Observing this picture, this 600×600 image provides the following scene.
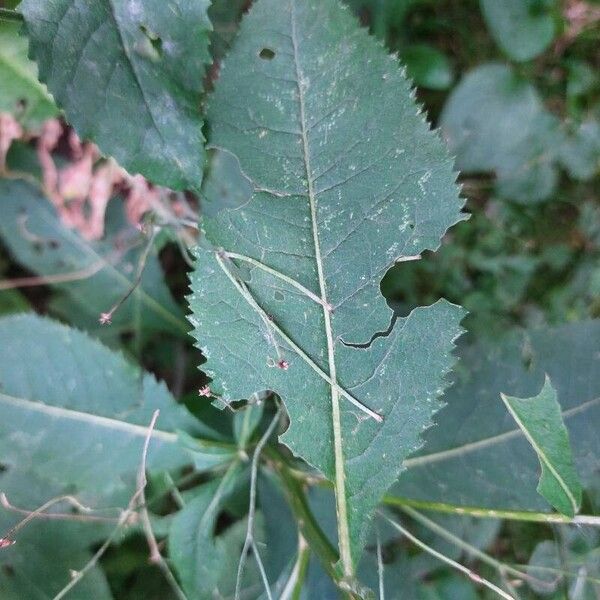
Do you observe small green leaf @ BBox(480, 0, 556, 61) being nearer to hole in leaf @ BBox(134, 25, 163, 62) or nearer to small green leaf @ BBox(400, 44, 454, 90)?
small green leaf @ BBox(400, 44, 454, 90)

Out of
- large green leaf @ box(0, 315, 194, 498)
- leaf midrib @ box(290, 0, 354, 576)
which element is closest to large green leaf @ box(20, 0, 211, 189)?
leaf midrib @ box(290, 0, 354, 576)

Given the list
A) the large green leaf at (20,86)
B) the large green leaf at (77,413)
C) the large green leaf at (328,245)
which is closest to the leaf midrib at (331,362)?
the large green leaf at (328,245)

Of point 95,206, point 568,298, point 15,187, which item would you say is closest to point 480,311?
point 568,298

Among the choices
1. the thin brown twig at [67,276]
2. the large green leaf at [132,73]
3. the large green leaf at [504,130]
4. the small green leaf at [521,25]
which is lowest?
Answer: the thin brown twig at [67,276]

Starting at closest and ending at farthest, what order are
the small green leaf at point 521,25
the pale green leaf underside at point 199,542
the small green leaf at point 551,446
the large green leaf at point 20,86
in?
the small green leaf at point 551,446, the pale green leaf underside at point 199,542, the large green leaf at point 20,86, the small green leaf at point 521,25

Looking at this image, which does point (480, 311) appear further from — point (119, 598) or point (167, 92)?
point (119, 598)

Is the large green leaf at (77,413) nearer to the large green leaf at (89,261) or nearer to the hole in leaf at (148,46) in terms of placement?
the large green leaf at (89,261)

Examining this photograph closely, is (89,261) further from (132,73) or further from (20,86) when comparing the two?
(132,73)
